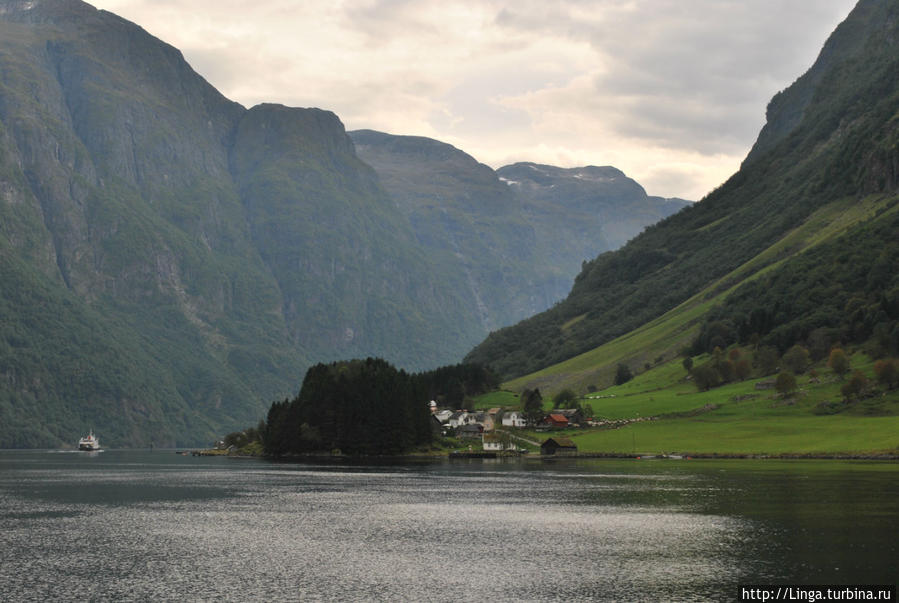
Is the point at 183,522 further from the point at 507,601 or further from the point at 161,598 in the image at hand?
the point at 507,601

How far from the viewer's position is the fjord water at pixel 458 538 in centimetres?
6475

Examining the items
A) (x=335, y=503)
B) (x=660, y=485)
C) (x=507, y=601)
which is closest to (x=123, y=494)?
(x=335, y=503)

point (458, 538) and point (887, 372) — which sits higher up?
point (887, 372)

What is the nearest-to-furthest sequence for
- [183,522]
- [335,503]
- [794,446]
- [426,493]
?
[183,522] < [335,503] < [426,493] < [794,446]

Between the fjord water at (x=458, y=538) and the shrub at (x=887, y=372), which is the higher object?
the shrub at (x=887, y=372)

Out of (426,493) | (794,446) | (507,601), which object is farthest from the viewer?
(794,446)

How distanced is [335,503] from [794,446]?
9573cm

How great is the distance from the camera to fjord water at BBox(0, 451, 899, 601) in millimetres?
64750

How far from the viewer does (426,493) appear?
129375 mm

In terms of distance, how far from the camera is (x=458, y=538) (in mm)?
86250

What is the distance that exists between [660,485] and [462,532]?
5125 cm

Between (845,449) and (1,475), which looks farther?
(1,475)

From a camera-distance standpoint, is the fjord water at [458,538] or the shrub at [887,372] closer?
the fjord water at [458,538]

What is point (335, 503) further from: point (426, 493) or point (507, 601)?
point (507, 601)
